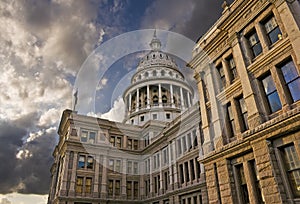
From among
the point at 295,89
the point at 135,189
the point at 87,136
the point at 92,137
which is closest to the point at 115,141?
the point at 92,137

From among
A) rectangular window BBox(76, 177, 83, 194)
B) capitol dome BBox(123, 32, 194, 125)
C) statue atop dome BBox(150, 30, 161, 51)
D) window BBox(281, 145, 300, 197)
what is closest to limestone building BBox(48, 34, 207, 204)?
rectangular window BBox(76, 177, 83, 194)

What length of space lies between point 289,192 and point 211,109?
8.39 meters

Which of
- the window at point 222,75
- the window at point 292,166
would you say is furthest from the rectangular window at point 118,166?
the window at point 292,166

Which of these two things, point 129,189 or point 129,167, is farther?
point 129,167

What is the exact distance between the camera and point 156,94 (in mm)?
66250

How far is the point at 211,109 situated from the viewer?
19.1 m

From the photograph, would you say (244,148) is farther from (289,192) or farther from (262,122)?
(289,192)

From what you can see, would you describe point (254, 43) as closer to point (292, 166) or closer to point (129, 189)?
point (292, 166)

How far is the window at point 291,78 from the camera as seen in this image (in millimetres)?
13173

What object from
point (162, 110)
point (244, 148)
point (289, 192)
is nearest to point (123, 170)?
point (162, 110)

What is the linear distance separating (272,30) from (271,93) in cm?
418

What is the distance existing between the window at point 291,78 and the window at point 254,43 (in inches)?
95.7

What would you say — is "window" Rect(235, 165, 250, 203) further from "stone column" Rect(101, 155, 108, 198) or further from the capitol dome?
the capitol dome

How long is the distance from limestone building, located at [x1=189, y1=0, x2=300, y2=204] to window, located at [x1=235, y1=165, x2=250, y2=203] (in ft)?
0.20
